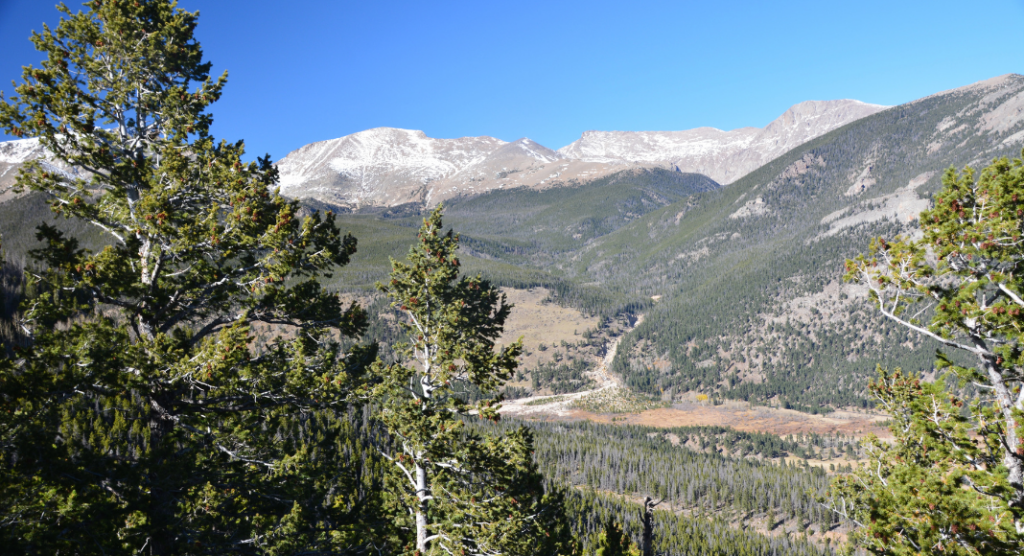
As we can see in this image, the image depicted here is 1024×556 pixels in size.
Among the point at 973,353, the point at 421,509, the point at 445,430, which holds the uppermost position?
the point at 973,353

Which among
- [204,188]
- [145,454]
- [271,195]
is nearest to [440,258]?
[271,195]

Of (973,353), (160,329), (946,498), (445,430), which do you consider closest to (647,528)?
(445,430)

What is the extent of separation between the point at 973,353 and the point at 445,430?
14.2 m

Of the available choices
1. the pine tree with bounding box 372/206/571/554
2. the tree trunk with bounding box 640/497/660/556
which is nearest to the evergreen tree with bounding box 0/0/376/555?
the pine tree with bounding box 372/206/571/554

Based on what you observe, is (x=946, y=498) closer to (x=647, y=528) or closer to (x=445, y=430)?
(x=647, y=528)

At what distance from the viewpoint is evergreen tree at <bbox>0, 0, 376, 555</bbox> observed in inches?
336

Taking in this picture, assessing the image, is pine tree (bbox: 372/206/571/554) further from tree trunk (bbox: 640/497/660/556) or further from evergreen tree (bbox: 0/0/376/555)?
tree trunk (bbox: 640/497/660/556)

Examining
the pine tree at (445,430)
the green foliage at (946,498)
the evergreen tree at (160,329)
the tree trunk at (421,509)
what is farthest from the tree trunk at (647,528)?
the evergreen tree at (160,329)

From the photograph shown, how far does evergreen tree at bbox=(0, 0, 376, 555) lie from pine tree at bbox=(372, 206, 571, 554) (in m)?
2.99

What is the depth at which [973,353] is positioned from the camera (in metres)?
10.5

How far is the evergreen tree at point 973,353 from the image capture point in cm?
978

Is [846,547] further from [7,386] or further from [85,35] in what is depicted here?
[85,35]

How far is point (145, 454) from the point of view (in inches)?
390

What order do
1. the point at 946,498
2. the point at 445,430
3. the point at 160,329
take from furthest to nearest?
1. the point at 445,430
2. the point at 160,329
3. the point at 946,498
